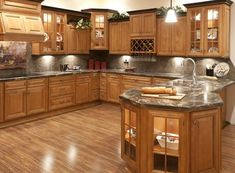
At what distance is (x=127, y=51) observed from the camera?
7.66 meters

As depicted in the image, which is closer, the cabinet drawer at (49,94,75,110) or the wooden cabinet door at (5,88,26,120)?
the wooden cabinet door at (5,88,26,120)

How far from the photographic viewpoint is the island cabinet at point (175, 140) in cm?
309

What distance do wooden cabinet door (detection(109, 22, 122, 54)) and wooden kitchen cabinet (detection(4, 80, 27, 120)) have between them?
3005 millimetres

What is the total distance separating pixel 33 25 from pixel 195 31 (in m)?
3.59

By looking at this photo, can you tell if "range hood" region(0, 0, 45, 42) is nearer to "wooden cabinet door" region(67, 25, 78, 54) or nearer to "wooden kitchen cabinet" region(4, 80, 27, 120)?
"wooden kitchen cabinet" region(4, 80, 27, 120)

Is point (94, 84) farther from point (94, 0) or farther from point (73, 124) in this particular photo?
point (94, 0)

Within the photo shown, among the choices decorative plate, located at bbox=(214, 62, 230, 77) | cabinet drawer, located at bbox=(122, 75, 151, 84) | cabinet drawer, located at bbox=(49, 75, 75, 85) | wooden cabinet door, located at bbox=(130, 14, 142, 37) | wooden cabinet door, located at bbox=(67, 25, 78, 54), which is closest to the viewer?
decorative plate, located at bbox=(214, 62, 230, 77)

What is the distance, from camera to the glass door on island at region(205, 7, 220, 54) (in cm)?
576

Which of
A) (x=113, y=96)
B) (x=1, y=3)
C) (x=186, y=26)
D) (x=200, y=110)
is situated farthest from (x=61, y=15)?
(x=200, y=110)

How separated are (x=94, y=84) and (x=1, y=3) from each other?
332cm

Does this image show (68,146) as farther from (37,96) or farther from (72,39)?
(72,39)

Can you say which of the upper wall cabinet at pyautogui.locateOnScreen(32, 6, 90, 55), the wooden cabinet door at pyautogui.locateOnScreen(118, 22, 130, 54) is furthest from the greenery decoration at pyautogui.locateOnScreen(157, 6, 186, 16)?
the upper wall cabinet at pyautogui.locateOnScreen(32, 6, 90, 55)

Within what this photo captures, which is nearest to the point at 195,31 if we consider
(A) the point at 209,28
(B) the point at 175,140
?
(A) the point at 209,28

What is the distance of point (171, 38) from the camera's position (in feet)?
22.0
